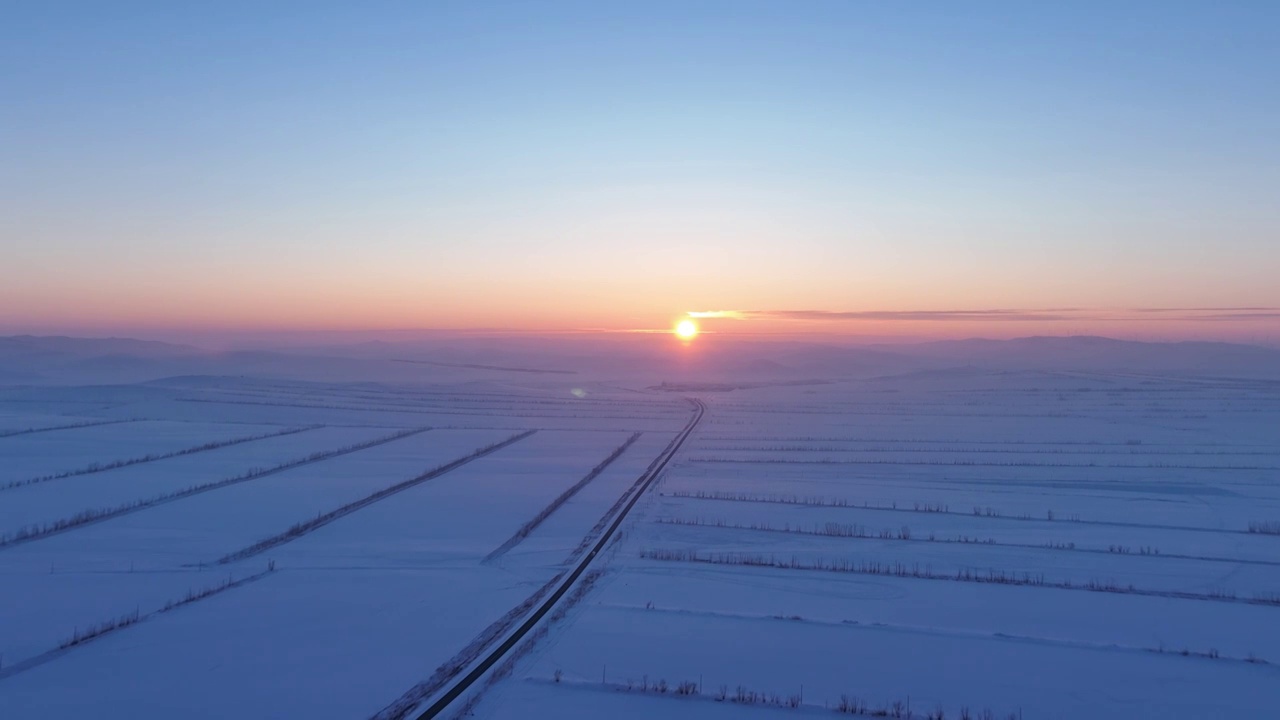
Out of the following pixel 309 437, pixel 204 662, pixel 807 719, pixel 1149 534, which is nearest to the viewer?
pixel 807 719

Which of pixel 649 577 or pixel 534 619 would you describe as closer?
pixel 534 619

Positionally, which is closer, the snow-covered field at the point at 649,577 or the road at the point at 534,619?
the road at the point at 534,619

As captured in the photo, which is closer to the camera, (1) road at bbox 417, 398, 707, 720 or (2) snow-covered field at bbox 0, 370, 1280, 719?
(1) road at bbox 417, 398, 707, 720

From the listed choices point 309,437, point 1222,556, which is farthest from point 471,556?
point 309,437

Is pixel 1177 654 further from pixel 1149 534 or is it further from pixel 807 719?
pixel 1149 534

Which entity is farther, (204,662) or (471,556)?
(471,556)

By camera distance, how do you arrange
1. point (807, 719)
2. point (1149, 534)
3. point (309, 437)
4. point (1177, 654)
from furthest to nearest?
1. point (309, 437)
2. point (1149, 534)
3. point (1177, 654)
4. point (807, 719)
